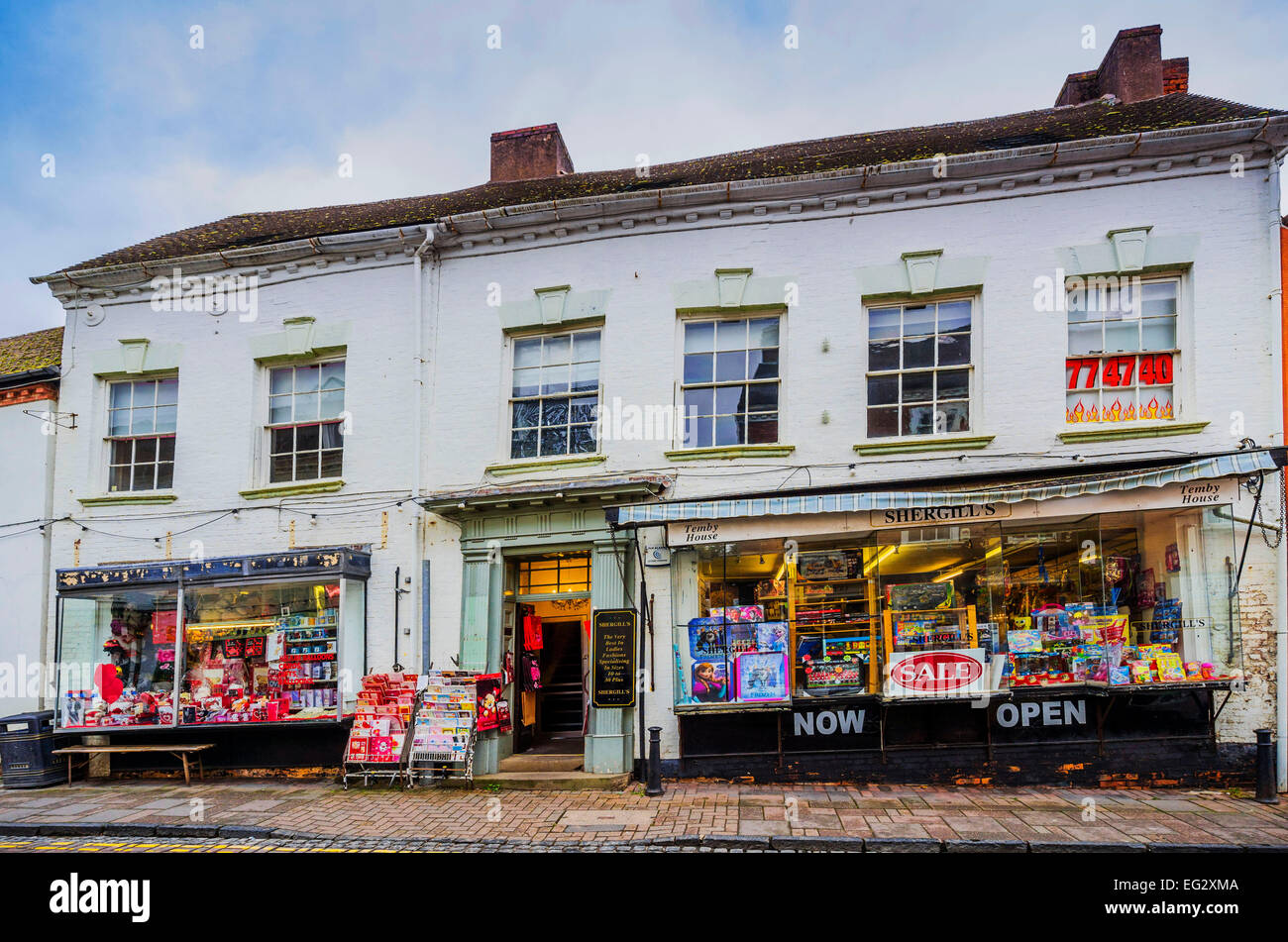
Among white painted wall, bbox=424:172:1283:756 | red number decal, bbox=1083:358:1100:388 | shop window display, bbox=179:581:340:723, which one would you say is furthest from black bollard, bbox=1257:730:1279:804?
shop window display, bbox=179:581:340:723

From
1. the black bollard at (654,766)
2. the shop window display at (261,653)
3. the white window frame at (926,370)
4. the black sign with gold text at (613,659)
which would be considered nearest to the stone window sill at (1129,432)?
the white window frame at (926,370)

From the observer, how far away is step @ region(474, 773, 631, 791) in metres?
10.9

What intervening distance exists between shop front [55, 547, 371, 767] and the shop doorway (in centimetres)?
219

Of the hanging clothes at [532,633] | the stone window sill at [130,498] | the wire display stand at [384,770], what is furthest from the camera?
the stone window sill at [130,498]

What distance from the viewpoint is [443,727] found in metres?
11.3

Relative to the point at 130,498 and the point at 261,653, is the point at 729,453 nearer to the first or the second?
the point at 261,653

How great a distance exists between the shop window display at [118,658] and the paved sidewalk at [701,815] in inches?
61.4

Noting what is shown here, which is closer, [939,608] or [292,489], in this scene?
[939,608]

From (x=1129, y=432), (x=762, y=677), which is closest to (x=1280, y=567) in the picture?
(x=1129, y=432)

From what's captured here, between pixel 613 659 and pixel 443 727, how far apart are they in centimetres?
229

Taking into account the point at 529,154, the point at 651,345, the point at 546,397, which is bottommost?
the point at 546,397

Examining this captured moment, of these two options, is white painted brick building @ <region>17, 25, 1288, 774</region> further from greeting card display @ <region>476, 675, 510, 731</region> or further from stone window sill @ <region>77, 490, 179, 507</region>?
greeting card display @ <region>476, 675, 510, 731</region>

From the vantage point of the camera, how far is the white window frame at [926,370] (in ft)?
36.7

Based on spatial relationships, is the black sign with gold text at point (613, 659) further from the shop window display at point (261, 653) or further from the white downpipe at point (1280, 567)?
the white downpipe at point (1280, 567)
